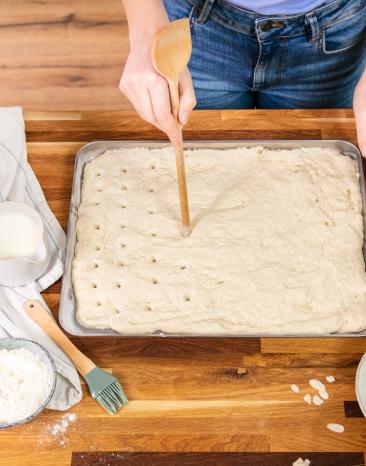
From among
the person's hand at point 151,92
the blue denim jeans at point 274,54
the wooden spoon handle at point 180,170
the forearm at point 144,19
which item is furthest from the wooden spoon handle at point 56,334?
the blue denim jeans at point 274,54

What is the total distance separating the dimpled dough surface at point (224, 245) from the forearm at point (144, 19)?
271mm

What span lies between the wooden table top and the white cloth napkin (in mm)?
30

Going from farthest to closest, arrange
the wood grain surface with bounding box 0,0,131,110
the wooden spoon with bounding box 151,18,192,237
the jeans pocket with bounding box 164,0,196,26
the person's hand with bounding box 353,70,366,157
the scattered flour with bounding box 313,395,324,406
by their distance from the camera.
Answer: the wood grain surface with bounding box 0,0,131,110 < the jeans pocket with bounding box 164,0,196,26 < the person's hand with bounding box 353,70,366,157 < the scattered flour with bounding box 313,395,324,406 < the wooden spoon with bounding box 151,18,192,237

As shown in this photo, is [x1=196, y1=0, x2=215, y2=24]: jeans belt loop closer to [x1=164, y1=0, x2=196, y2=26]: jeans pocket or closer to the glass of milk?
[x1=164, y1=0, x2=196, y2=26]: jeans pocket

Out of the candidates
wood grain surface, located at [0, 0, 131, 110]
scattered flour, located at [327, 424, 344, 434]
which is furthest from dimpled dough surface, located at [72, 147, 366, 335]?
wood grain surface, located at [0, 0, 131, 110]

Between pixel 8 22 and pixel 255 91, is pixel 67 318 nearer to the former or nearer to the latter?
pixel 255 91

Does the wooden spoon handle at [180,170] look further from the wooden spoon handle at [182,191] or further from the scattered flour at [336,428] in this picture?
the scattered flour at [336,428]

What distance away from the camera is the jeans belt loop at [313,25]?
1200 millimetres

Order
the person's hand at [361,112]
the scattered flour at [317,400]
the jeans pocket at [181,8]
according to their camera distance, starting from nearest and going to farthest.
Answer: the scattered flour at [317,400], the person's hand at [361,112], the jeans pocket at [181,8]

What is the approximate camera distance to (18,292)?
1.14 meters

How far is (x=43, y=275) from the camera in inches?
45.3

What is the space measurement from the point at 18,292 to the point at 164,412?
1.25 ft

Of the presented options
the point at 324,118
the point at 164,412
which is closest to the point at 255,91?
the point at 324,118

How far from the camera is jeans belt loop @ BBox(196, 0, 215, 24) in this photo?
1237 millimetres
